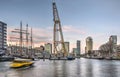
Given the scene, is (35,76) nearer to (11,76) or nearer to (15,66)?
(11,76)

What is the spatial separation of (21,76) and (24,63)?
40283 millimetres

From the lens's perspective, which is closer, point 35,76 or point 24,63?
point 35,76

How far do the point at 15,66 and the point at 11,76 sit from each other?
34.8 metres

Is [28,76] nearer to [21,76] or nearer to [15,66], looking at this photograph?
[21,76]

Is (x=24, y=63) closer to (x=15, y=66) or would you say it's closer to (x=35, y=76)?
(x=15, y=66)

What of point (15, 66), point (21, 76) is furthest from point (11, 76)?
point (15, 66)

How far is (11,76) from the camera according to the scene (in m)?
62.0

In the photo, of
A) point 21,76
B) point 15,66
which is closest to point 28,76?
point 21,76

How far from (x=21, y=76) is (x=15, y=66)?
35.2 metres

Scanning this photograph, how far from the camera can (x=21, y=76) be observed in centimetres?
6197

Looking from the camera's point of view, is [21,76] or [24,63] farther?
[24,63]

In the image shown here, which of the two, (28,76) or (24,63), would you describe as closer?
(28,76)

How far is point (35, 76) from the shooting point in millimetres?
63219

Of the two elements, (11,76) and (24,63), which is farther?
(24,63)
